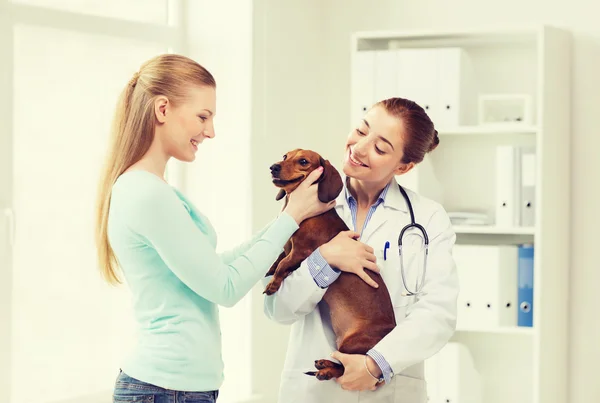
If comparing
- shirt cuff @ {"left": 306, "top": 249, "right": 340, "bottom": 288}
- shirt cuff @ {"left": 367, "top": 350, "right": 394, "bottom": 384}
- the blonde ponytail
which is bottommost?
shirt cuff @ {"left": 367, "top": 350, "right": 394, "bottom": 384}

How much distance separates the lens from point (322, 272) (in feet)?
5.85

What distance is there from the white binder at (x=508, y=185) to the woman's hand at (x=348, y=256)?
1641 millimetres

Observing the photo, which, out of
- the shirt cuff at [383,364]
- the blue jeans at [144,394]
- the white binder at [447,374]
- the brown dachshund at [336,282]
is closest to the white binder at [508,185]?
the white binder at [447,374]

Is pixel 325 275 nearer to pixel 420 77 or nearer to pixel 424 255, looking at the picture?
pixel 424 255

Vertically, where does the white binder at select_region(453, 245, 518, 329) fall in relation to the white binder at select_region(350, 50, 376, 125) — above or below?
below

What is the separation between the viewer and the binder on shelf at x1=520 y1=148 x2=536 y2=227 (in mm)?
3258

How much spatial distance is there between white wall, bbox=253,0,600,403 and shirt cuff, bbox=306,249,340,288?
A: 1.65 meters

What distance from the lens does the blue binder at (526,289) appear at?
328 centimetres

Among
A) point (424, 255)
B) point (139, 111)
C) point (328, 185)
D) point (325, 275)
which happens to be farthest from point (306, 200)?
point (139, 111)

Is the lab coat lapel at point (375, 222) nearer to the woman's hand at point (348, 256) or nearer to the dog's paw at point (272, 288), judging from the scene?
the woman's hand at point (348, 256)

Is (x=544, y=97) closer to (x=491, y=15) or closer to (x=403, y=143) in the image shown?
(x=491, y=15)

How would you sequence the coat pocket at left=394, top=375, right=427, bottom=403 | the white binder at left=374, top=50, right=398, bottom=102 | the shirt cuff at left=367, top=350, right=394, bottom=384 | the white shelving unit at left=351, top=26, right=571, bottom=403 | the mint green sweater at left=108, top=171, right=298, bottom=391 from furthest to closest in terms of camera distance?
the white binder at left=374, top=50, right=398, bottom=102, the white shelving unit at left=351, top=26, right=571, bottom=403, the coat pocket at left=394, top=375, right=427, bottom=403, the shirt cuff at left=367, top=350, right=394, bottom=384, the mint green sweater at left=108, top=171, right=298, bottom=391

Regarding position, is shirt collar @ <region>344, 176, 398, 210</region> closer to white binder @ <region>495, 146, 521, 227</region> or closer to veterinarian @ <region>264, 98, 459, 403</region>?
veterinarian @ <region>264, 98, 459, 403</region>

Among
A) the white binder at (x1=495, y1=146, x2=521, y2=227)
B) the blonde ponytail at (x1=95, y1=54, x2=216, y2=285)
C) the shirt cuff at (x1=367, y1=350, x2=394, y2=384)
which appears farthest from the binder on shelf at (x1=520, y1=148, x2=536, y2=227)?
the blonde ponytail at (x1=95, y1=54, x2=216, y2=285)
